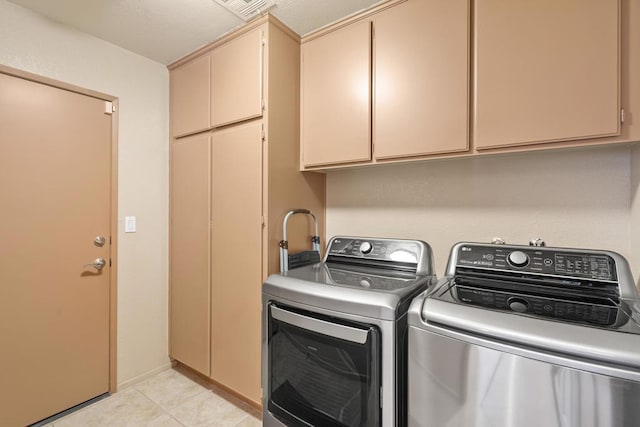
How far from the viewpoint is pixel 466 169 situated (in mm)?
1716

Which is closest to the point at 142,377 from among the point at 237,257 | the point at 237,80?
the point at 237,257

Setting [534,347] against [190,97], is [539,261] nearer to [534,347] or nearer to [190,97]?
[534,347]

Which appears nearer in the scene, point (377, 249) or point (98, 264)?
point (377, 249)

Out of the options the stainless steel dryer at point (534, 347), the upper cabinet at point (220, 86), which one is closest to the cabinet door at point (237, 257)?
the upper cabinet at point (220, 86)

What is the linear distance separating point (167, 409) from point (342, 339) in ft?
5.31

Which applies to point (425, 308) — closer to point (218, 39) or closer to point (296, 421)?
point (296, 421)

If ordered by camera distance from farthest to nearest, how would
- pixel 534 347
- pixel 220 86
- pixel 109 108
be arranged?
pixel 109 108 < pixel 220 86 < pixel 534 347

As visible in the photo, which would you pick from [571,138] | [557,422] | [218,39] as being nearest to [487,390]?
[557,422]

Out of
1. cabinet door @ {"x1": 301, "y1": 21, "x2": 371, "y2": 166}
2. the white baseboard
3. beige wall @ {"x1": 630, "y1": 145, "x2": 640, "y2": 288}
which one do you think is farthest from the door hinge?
beige wall @ {"x1": 630, "y1": 145, "x2": 640, "y2": 288}

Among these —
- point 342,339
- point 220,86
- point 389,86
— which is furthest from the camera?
point 220,86

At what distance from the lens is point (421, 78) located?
4.96 feet

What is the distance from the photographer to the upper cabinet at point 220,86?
1.85 meters

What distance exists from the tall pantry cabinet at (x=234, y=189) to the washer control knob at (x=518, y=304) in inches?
50.6

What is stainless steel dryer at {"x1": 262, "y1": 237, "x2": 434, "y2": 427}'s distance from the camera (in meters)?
1.12
